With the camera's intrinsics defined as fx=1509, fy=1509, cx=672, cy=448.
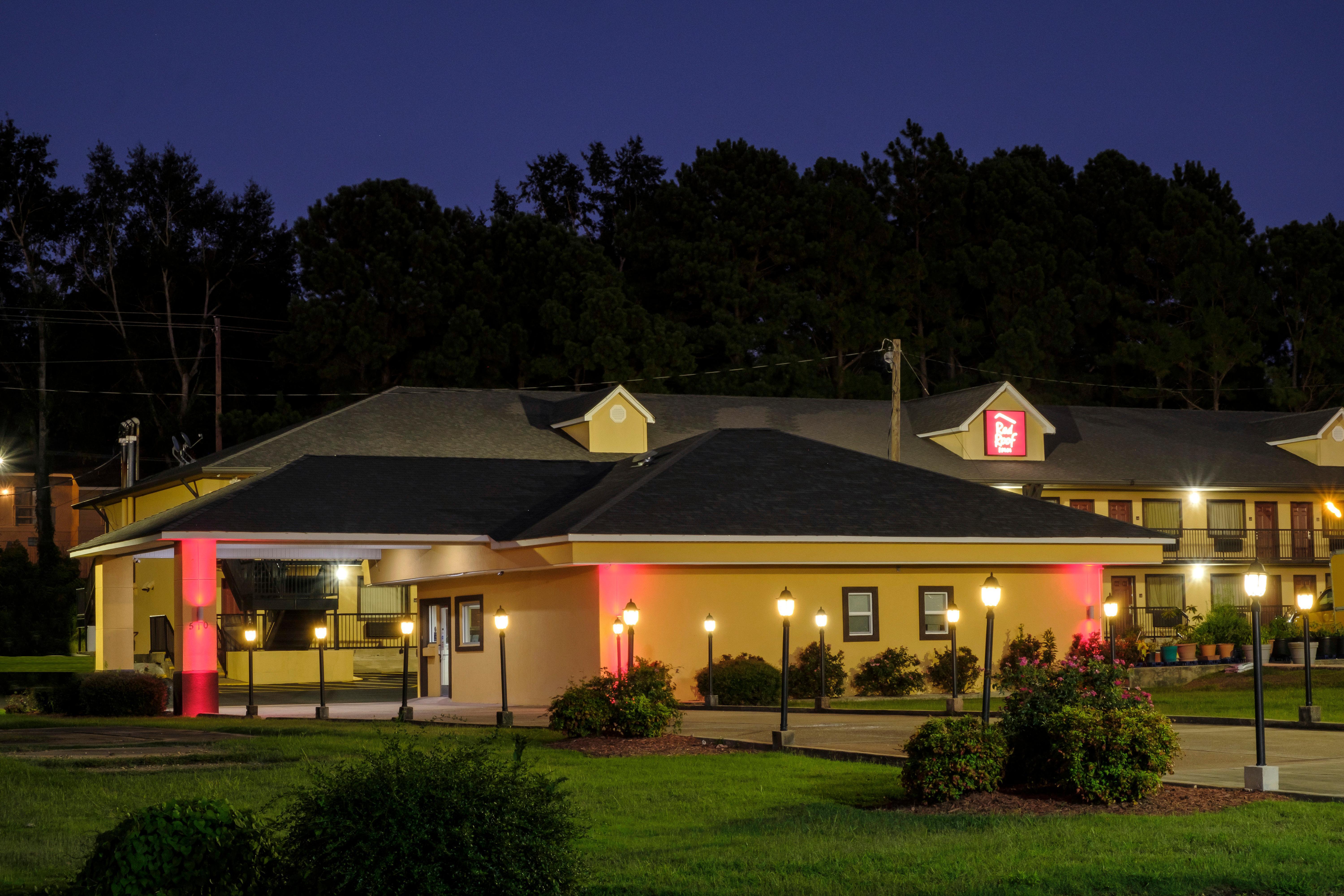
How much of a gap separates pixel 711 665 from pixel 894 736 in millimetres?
8525

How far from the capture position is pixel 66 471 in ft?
247

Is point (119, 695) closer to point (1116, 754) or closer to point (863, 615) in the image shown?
point (863, 615)

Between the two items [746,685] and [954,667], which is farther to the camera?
[746,685]

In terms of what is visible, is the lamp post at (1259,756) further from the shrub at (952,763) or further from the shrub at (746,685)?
the shrub at (746,685)

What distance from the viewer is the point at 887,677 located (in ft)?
105

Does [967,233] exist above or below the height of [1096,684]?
above

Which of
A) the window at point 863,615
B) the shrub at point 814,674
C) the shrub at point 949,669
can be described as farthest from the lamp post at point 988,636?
the shrub at point 949,669

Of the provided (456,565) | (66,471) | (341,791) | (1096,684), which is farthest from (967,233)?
(341,791)

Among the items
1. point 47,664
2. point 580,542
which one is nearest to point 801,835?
point 580,542

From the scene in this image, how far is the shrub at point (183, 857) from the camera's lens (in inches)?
315

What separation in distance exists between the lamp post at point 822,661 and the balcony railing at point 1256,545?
2257 cm

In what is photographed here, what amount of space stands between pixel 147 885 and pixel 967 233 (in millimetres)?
74741

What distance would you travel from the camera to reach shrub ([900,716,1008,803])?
13.6 metres

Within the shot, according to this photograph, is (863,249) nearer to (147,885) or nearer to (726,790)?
(726,790)
